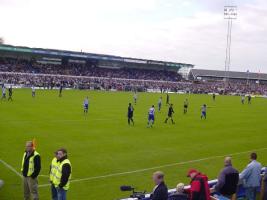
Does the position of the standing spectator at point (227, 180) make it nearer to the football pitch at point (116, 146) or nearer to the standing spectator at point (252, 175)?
the standing spectator at point (252, 175)

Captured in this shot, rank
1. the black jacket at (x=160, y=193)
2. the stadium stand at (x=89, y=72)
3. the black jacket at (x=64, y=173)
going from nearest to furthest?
the black jacket at (x=160, y=193)
the black jacket at (x=64, y=173)
the stadium stand at (x=89, y=72)

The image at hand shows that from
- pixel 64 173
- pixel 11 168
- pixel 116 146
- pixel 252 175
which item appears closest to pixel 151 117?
pixel 116 146

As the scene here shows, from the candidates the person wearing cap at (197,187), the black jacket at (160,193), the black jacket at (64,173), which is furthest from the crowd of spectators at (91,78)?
the black jacket at (160,193)

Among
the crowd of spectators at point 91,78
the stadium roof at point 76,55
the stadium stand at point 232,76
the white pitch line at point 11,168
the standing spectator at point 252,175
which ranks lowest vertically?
the white pitch line at point 11,168

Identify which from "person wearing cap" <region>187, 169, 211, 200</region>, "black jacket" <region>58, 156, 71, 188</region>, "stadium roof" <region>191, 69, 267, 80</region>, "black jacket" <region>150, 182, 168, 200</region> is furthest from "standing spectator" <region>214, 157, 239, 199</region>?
"stadium roof" <region>191, 69, 267, 80</region>

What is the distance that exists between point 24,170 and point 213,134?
1817 centimetres

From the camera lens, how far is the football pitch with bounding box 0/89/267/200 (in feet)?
46.5

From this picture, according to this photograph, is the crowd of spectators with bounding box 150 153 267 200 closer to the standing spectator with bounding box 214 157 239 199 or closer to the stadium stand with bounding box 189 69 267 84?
the standing spectator with bounding box 214 157 239 199

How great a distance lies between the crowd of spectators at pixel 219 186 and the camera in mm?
7504

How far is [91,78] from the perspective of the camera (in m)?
87.6

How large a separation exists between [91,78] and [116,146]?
68.0 m

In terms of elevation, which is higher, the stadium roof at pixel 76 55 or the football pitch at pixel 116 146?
the stadium roof at pixel 76 55

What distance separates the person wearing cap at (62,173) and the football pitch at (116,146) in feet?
8.83

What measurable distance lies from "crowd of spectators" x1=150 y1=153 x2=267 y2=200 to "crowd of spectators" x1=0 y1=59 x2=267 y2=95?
61709mm
